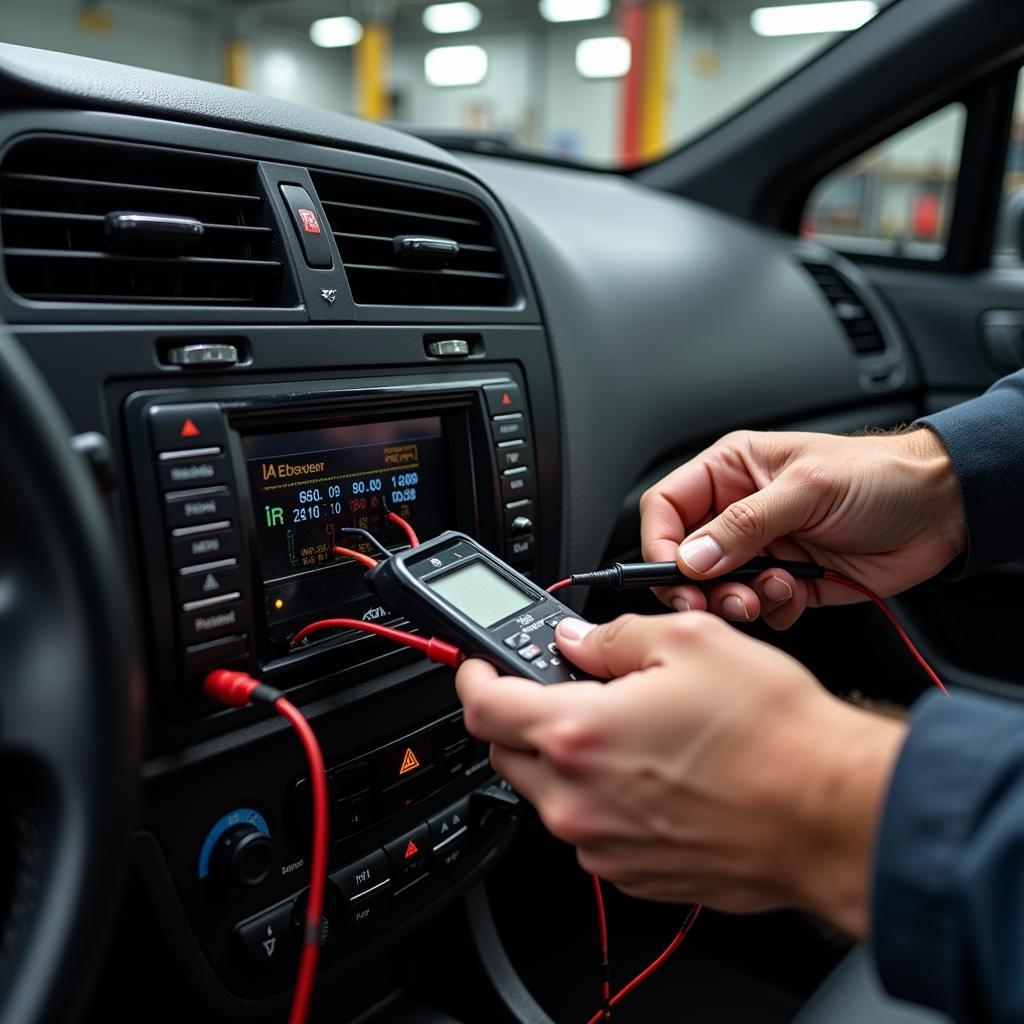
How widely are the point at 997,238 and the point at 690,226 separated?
26.2 inches

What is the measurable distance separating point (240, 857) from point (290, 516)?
234 mm

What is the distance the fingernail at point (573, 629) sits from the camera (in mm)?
640

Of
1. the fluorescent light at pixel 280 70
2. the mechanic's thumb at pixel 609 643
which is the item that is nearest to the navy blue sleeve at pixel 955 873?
the mechanic's thumb at pixel 609 643

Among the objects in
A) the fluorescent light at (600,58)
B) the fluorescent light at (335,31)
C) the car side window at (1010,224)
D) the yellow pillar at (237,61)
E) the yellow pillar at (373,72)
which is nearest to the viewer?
the car side window at (1010,224)

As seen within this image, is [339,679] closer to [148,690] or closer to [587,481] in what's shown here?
[148,690]

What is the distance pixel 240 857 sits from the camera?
68cm

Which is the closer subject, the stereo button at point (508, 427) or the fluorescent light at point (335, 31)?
the stereo button at point (508, 427)

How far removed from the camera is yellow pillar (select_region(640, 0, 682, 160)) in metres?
9.16

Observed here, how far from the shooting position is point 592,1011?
3.59 feet

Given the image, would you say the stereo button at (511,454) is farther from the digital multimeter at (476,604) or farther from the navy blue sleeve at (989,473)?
the navy blue sleeve at (989,473)

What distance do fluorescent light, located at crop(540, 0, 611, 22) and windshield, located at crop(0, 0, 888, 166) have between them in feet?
0.07

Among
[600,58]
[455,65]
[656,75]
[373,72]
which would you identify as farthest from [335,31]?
[656,75]

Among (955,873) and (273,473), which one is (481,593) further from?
(955,873)

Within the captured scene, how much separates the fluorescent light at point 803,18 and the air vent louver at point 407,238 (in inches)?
377
